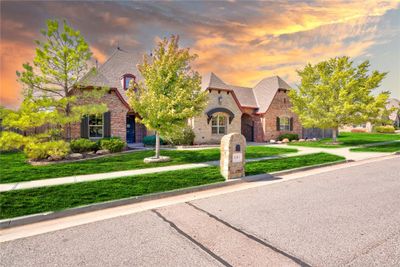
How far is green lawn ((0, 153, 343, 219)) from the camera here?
17.6ft

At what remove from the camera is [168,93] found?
1106cm

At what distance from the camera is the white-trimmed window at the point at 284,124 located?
2515 centimetres

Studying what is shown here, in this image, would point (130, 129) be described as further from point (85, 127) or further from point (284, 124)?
point (284, 124)

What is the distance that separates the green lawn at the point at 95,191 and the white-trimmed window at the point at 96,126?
10114mm

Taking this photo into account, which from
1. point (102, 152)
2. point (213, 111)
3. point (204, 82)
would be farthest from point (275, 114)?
point (102, 152)

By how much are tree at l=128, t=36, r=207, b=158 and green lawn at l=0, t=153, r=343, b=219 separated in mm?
3031

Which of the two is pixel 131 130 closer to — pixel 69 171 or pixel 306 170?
pixel 69 171

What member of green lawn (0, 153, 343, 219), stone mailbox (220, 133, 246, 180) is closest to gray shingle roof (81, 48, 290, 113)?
green lawn (0, 153, 343, 219)

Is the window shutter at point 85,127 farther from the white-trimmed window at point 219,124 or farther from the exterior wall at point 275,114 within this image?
the exterior wall at point 275,114

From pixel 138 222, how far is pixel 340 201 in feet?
17.7

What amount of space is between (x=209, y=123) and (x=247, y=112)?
6.09 m

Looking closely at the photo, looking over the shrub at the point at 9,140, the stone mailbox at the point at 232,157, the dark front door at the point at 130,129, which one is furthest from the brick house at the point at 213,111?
the stone mailbox at the point at 232,157

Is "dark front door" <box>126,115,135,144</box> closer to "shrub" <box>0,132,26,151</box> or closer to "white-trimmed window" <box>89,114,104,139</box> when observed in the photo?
"white-trimmed window" <box>89,114,104,139</box>

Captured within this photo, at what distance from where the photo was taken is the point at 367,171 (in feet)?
31.7
